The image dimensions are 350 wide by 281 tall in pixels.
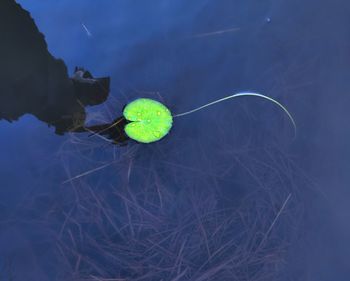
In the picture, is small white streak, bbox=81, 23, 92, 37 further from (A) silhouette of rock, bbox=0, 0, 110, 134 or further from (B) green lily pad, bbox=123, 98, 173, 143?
(B) green lily pad, bbox=123, 98, 173, 143

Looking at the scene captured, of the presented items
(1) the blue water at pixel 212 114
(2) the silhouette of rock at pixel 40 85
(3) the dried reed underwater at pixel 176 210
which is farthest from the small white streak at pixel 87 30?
(3) the dried reed underwater at pixel 176 210

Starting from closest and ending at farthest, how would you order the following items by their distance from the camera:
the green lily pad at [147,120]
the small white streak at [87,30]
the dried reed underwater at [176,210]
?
the dried reed underwater at [176,210], the green lily pad at [147,120], the small white streak at [87,30]

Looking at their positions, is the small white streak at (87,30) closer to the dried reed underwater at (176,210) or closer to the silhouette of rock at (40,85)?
the silhouette of rock at (40,85)

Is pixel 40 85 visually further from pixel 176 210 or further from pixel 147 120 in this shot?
pixel 176 210

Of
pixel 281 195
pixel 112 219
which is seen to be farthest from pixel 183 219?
pixel 281 195

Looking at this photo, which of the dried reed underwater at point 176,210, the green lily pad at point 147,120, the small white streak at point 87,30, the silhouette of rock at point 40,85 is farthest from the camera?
the small white streak at point 87,30

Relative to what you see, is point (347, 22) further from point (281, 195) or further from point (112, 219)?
point (112, 219)
